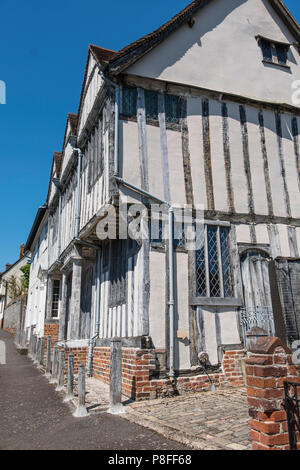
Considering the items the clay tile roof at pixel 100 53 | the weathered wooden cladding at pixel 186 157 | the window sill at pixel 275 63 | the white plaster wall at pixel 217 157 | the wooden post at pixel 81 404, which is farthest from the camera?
the window sill at pixel 275 63

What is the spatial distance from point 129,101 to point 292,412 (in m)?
6.68

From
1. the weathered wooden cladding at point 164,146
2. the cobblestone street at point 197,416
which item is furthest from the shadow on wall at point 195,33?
the cobblestone street at point 197,416

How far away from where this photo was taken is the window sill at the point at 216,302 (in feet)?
23.3

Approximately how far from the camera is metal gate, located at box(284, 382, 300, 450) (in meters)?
3.05

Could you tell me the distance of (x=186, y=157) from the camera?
8.06 m

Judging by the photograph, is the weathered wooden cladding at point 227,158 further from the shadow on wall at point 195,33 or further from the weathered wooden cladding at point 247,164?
the shadow on wall at point 195,33

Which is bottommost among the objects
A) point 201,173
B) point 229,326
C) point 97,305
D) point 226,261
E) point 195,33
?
point 229,326

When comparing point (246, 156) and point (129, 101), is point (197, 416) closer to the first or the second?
point (246, 156)

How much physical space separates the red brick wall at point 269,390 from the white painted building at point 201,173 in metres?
3.40

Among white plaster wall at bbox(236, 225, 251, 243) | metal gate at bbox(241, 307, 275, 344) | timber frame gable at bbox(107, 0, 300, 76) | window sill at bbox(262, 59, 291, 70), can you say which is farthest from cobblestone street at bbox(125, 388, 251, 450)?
window sill at bbox(262, 59, 291, 70)

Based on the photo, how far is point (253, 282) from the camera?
7.86 metres

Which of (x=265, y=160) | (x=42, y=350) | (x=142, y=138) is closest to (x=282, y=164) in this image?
(x=265, y=160)

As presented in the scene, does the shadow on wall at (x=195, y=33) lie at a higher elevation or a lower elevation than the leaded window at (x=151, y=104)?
higher
